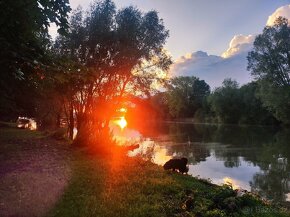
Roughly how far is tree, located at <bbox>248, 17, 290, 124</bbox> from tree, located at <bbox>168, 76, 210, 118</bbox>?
65.3 meters

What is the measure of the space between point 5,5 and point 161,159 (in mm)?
20663

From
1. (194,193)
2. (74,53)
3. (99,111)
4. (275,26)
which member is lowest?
(194,193)

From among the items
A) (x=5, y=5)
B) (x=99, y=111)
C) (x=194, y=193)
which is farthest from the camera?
(x=99, y=111)

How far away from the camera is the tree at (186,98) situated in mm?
133125

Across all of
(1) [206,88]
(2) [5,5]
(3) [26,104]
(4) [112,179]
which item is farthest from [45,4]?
(1) [206,88]

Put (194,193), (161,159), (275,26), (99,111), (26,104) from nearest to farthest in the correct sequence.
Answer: (194,193) → (161,159) → (99,111) → (26,104) → (275,26)

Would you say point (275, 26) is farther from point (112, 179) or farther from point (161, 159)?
point (112, 179)

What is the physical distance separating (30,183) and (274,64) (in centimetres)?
5828

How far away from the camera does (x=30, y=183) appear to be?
1148 cm

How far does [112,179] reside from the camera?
43.5 ft

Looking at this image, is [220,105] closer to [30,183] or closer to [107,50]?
[107,50]

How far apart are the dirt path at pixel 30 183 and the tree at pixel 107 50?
11.1 meters

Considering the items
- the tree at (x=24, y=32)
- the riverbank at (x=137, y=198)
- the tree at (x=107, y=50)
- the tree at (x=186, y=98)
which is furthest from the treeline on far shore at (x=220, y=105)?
the tree at (x=24, y=32)

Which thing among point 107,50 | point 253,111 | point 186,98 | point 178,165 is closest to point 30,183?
point 178,165
